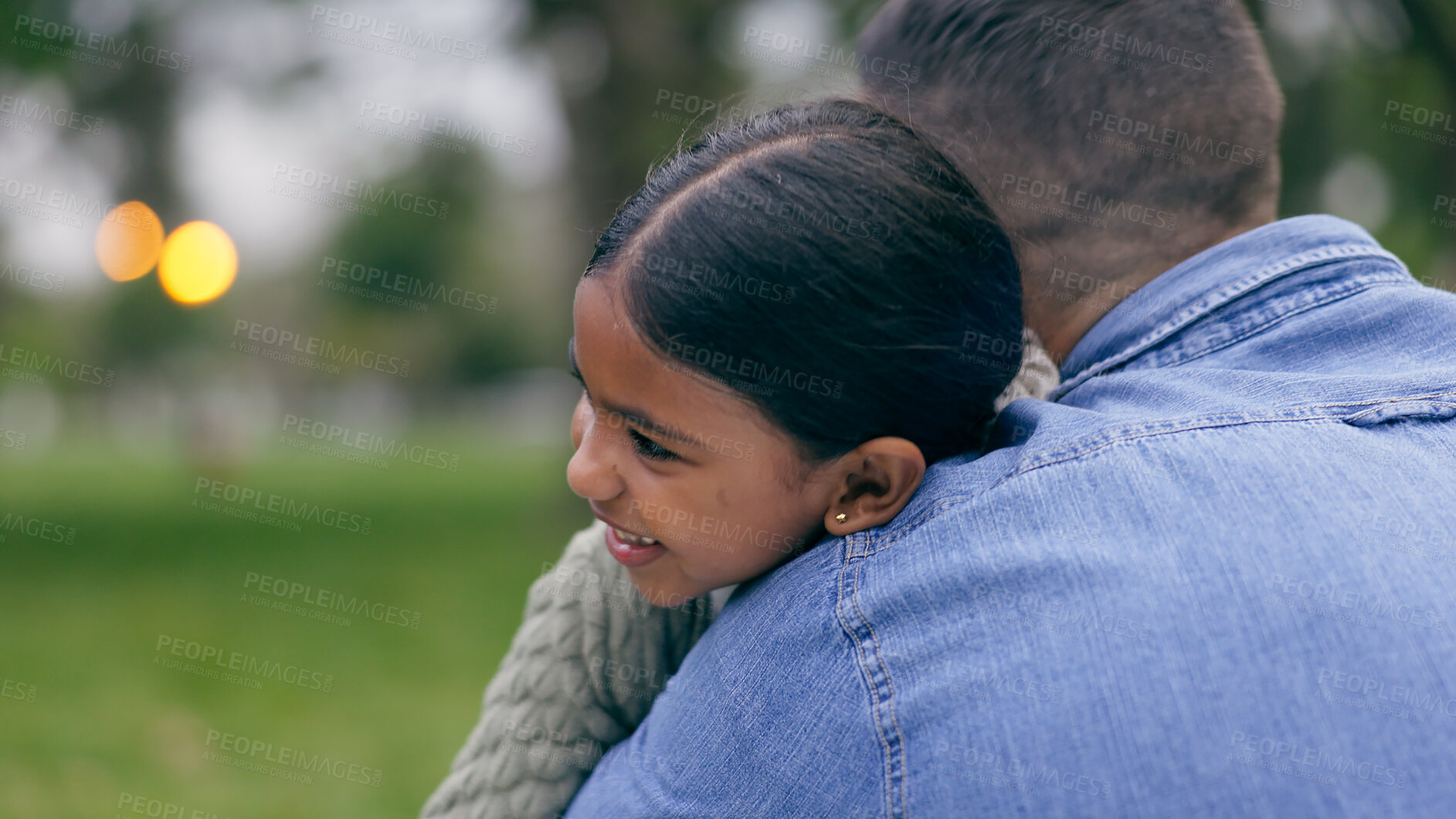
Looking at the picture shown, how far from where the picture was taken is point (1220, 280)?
140 centimetres

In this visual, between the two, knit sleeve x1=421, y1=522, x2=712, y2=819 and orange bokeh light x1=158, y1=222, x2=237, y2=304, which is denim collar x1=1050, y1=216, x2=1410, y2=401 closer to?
knit sleeve x1=421, y1=522, x2=712, y2=819

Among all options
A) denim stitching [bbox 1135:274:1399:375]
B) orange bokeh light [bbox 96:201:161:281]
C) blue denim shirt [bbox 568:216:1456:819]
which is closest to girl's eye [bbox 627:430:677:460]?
blue denim shirt [bbox 568:216:1456:819]

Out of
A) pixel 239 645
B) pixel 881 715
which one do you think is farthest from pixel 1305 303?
pixel 239 645

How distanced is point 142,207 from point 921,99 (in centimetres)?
726

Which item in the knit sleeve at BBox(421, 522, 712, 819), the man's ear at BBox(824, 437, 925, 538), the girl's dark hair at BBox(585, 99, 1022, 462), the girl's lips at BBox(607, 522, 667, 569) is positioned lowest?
the knit sleeve at BBox(421, 522, 712, 819)

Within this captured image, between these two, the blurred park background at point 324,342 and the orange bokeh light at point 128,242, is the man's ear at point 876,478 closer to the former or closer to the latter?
the blurred park background at point 324,342

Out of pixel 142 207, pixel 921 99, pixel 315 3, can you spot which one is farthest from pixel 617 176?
pixel 921 99

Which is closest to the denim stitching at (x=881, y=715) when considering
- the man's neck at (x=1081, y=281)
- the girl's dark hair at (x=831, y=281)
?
the girl's dark hair at (x=831, y=281)

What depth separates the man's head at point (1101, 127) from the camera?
1.75 metres

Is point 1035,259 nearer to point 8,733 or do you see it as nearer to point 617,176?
point 8,733

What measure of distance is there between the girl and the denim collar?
0.17 m

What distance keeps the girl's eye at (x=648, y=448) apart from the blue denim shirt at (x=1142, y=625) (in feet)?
0.75

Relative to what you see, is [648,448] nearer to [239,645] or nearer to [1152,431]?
[1152,431]

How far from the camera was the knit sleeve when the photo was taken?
4.93 feet
